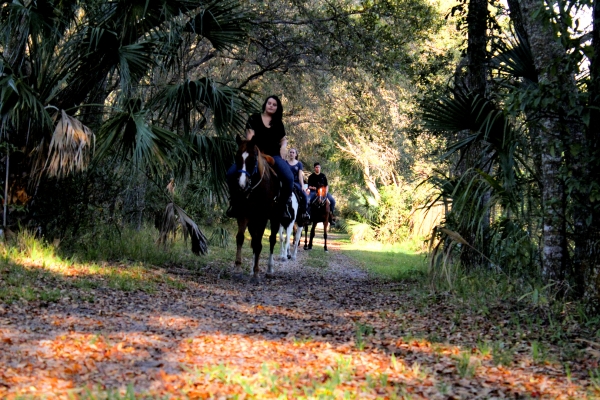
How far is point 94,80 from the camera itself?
1108 centimetres

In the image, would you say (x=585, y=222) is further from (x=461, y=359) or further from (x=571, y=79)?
(x=461, y=359)

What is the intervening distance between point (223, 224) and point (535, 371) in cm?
2214

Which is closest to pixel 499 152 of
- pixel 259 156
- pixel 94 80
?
pixel 259 156

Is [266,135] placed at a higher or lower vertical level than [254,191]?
higher

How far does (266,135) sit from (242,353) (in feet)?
19.8

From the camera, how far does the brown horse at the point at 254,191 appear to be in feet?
34.2

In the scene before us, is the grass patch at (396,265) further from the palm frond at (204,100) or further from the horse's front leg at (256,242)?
the palm frond at (204,100)

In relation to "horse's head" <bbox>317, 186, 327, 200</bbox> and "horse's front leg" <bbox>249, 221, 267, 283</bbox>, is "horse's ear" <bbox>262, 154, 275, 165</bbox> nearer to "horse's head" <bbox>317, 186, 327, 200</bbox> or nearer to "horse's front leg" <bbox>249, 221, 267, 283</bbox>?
"horse's front leg" <bbox>249, 221, 267, 283</bbox>

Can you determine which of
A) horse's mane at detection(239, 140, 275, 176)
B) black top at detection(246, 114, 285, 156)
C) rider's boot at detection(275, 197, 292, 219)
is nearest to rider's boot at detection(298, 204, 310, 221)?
rider's boot at detection(275, 197, 292, 219)

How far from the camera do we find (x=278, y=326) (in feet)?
23.2

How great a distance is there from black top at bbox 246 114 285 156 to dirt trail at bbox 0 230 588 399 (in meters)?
3.36

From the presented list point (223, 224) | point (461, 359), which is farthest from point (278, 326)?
point (223, 224)

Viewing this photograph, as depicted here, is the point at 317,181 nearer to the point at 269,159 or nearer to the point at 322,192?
the point at 322,192

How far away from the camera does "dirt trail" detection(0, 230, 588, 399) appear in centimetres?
470
